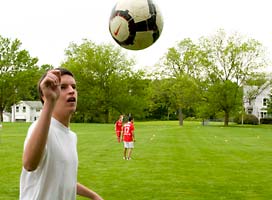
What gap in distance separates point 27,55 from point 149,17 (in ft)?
248

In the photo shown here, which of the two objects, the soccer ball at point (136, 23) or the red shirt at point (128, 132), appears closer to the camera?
the soccer ball at point (136, 23)

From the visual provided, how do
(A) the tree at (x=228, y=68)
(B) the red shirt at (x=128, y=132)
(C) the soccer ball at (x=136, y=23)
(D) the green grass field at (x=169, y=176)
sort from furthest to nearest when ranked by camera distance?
(A) the tree at (x=228, y=68)
(B) the red shirt at (x=128, y=132)
(D) the green grass field at (x=169, y=176)
(C) the soccer ball at (x=136, y=23)

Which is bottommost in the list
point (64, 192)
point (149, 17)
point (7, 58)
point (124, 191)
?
point (124, 191)

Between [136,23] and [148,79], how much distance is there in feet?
232

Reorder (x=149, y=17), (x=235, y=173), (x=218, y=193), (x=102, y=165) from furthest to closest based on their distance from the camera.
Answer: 1. (x=102, y=165)
2. (x=235, y=173)
3. (x=218, y=193)
4. (x=149, y=17)

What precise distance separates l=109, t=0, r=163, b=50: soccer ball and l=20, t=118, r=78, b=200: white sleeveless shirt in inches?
174

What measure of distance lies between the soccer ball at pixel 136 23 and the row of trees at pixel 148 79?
59798 millimetres

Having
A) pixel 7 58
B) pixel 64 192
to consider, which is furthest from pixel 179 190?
pixel 7 58

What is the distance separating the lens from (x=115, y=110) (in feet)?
255

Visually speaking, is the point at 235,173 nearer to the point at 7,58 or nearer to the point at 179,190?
the point at 179,190

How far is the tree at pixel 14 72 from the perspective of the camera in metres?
77.9

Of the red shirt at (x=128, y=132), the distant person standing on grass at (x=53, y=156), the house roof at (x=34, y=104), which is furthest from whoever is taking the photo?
the house roof at (x=34, y=104)

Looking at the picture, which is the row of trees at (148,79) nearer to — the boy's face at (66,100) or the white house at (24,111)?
the white house at (24,111)

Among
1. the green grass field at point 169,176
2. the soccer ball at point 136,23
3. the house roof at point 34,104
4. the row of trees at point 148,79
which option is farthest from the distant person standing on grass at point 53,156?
the house roof at point 34,104
